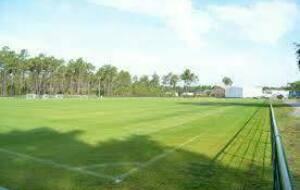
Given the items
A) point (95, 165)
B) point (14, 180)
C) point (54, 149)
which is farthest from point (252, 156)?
point (14, 180)

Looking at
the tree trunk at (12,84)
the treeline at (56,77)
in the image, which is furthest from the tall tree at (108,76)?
the tree trunk at (12,84)

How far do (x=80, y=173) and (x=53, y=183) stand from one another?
1.26 metres

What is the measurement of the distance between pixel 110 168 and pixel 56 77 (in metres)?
144

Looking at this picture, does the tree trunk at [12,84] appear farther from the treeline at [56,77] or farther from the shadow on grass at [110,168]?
the shadow on grass at [110,168]

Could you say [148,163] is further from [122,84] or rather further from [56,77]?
[122,84]

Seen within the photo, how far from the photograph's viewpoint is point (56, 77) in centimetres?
15325

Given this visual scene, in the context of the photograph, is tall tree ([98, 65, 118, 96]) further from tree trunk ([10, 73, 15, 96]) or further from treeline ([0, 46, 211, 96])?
tree trunk ([10, 73, 15, 96])

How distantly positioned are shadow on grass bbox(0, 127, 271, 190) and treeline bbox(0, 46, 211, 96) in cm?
12277

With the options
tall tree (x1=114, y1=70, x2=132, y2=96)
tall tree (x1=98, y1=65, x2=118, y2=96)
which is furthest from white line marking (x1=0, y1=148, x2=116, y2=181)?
tall tree (x1=114, y1=70, x2=132, y2=96)

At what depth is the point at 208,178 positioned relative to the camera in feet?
39.0

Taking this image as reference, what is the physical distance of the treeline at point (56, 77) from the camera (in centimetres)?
13938

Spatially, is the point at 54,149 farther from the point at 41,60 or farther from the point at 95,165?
the point at 41,60

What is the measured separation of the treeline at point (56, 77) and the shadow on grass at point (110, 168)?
122773mm

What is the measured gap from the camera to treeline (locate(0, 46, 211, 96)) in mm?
139375
